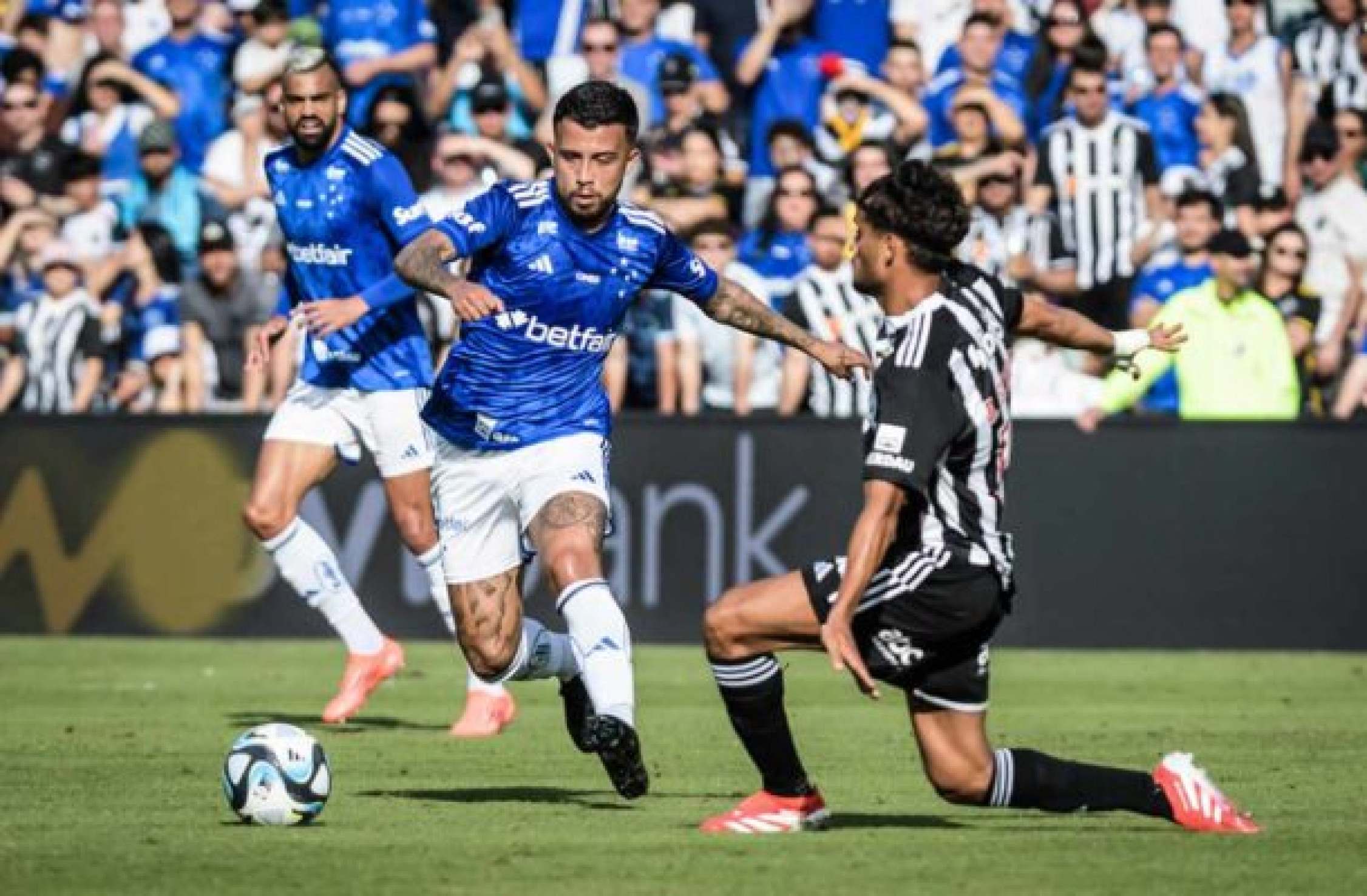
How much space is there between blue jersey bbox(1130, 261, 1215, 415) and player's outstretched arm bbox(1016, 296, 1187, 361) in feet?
29.8

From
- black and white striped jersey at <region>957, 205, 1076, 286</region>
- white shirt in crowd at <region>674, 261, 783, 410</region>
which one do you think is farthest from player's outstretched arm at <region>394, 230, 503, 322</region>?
black and white striped jersey at <region>957, 205, 1076, 286</region>

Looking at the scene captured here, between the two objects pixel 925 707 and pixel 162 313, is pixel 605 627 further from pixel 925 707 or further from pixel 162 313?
pixel 162 313

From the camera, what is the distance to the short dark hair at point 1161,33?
19938 mm

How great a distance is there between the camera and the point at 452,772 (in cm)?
1115

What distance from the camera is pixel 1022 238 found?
18.8 metres

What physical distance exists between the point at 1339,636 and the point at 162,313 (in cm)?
828

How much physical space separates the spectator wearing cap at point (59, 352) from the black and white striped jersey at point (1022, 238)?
20.2ft

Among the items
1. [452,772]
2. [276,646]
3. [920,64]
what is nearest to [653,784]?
[452,772]

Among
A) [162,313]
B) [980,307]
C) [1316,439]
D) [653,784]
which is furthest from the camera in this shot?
[162,313]

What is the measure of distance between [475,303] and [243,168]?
472 inches

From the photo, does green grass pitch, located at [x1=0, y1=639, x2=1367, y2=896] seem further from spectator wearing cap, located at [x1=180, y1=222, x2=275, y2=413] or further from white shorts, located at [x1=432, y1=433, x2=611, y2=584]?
spectator wearing cap, located at [x1=180, y1=222, x2=275, y2=413]

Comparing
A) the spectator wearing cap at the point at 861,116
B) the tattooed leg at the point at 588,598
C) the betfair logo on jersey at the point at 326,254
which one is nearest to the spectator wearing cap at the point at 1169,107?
the spectator wearing cap at the point at 861,116

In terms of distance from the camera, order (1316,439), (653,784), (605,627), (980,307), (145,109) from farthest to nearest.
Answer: (145,109)
(1316,439)
(653,784)
(605,627)
(980,307)

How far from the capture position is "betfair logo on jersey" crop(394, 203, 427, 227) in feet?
41.6
